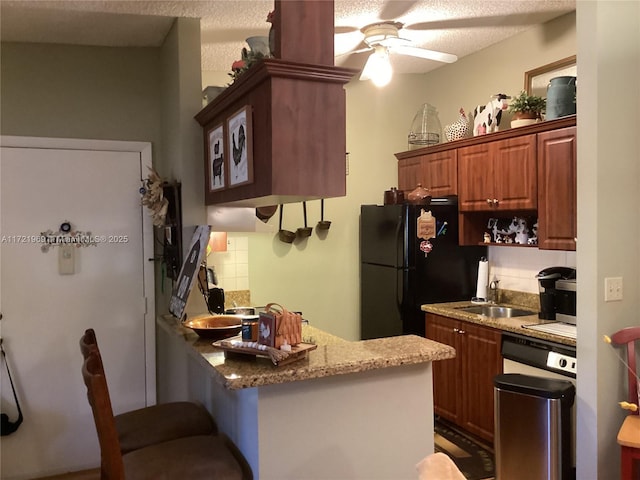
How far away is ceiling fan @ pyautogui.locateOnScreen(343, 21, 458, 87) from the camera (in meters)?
3.29

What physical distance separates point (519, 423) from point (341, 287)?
2.03 metres

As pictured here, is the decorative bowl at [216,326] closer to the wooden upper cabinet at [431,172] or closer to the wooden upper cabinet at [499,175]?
the wooden upper cabinet at [499,175]

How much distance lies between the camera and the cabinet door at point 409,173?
4.49m

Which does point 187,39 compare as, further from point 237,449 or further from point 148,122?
point 237,449

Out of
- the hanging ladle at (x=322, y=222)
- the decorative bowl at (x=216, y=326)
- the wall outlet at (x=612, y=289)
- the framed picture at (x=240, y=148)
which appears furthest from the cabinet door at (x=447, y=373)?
the framed picture at (x=240, y=148)

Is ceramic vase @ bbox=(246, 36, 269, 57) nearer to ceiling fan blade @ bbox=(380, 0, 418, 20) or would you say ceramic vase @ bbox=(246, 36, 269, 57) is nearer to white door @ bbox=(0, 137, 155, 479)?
ceiling fan blade @ bbox=(380, 0, 418, 20)

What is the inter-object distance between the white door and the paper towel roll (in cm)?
232

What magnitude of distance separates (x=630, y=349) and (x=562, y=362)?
0.52 metres

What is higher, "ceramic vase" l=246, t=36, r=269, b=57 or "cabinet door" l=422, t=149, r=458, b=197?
"ceramic vase" l=246, t=36, r=269, b=57

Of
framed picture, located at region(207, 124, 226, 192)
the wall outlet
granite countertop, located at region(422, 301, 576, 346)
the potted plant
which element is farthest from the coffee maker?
framed picture, located at region(207, 124, 226, 192)

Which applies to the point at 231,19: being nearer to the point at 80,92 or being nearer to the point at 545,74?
the point at 80,92

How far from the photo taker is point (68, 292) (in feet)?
11.3

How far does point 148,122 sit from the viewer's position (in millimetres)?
3594

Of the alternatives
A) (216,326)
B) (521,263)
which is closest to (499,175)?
(521,263)
